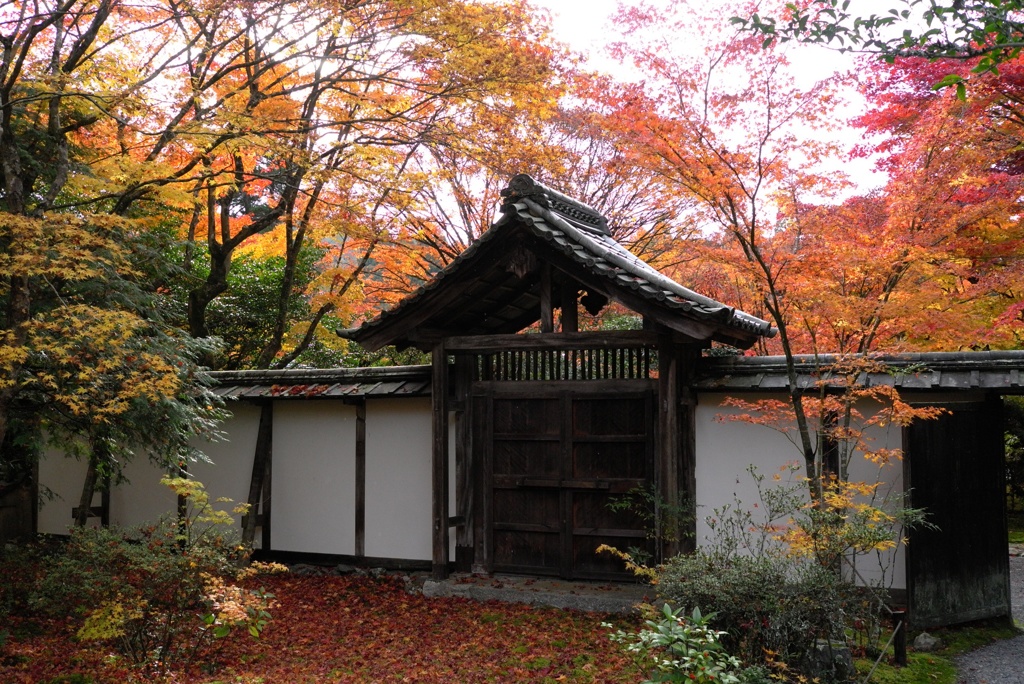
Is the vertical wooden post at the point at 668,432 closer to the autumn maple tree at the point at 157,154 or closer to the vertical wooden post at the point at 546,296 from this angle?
the vertical wooden post at the point at 546,296

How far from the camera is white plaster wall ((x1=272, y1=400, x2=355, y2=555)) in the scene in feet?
34.8

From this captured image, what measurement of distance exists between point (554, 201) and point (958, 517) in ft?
16.8

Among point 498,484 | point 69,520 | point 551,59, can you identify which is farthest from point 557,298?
point 69,520

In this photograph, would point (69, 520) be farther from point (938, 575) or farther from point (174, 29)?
point (938, 575)

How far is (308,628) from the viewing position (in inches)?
325

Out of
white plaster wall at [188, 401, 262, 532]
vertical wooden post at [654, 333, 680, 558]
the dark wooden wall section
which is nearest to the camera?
the dark wooden wall section

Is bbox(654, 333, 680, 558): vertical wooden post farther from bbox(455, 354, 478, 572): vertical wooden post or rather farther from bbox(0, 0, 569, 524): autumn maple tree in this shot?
bbox(0, 0, 569, 524): autumn maple tree

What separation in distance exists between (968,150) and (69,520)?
12949 mm

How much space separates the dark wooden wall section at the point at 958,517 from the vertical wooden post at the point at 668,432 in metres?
2.14

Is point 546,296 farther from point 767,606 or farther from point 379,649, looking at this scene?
point 767,606

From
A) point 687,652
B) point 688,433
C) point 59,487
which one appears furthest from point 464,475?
point 59,487

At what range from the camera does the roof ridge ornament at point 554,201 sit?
28.2 feet

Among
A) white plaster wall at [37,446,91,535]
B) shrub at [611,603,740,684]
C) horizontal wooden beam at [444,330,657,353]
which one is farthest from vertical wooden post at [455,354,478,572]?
white plaster wall at [37,446,91,535]

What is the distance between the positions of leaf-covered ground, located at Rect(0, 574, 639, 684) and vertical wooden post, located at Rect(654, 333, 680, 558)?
108cm
